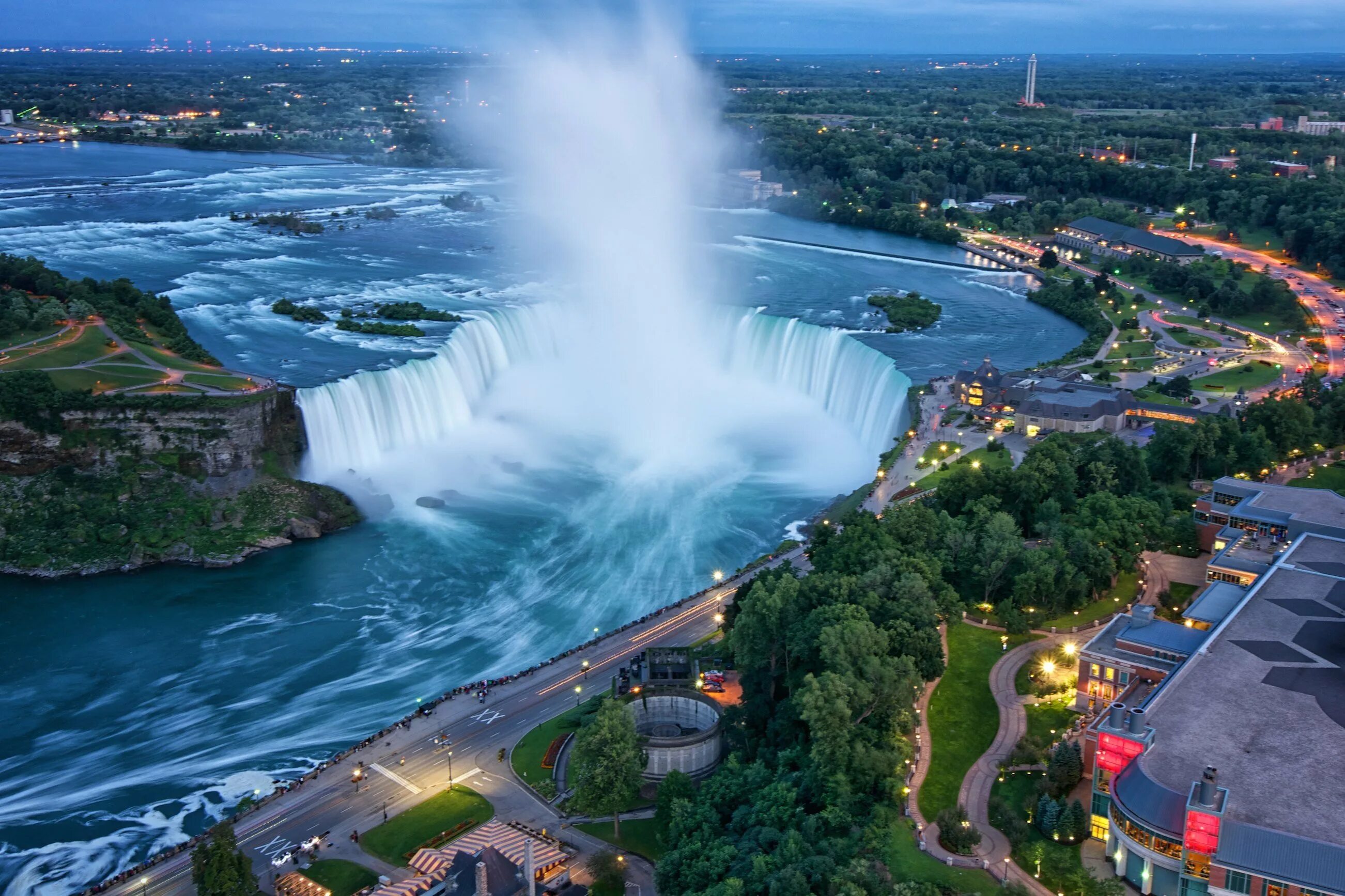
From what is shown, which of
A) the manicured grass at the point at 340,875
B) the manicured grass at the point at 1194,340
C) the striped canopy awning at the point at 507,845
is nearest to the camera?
the striped canopy awning at the point at 507,845

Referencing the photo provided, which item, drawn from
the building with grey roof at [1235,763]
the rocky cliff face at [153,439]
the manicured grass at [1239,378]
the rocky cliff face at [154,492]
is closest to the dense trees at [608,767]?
the building with grey roof at [1235,763]

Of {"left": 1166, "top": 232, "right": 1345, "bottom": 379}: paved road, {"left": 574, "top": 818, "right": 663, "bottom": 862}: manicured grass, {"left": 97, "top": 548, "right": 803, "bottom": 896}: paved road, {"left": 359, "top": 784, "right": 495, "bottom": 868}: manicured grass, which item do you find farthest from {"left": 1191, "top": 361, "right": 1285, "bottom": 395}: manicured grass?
{"left": 359, "top": 784, "right": 495, "bottom": 868}: manicured grass

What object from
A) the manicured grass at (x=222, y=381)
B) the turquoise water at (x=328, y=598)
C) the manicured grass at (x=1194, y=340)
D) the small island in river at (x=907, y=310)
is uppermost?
the manicured grass at (x=222, y=381)

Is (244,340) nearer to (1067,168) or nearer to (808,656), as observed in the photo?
(808,656)

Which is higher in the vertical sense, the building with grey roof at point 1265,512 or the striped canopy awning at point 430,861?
the building with grey roof at point 1265,512

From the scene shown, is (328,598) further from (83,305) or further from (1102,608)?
(83,305)

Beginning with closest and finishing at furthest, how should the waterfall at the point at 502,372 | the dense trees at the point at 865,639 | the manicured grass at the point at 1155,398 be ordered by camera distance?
the dense trees at the point at 865,639, the waterfall at the point at 502,372, the manicured grass at the point at 1155,398

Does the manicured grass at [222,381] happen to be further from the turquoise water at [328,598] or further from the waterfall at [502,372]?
the turquoise water at [328,598]
